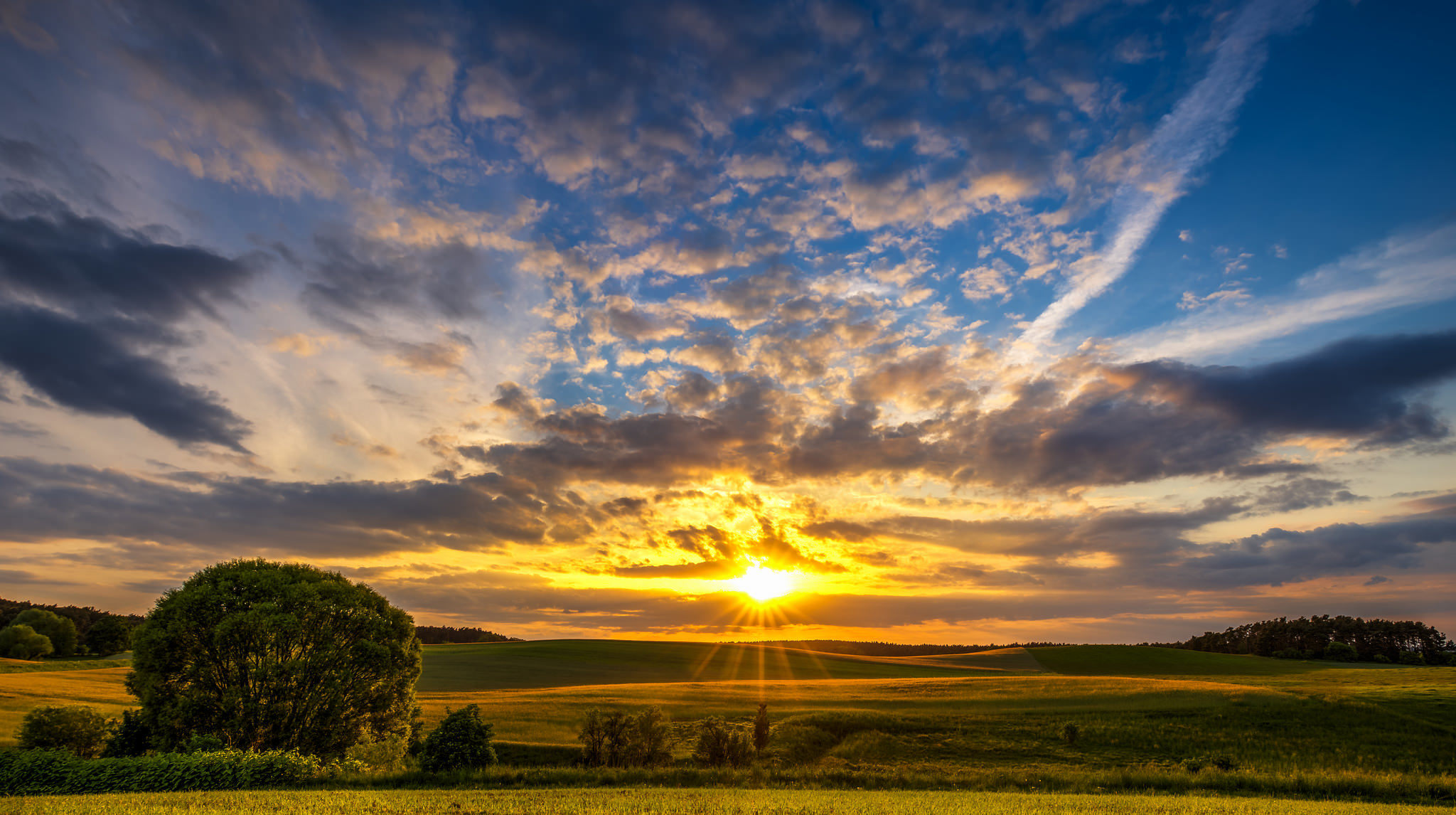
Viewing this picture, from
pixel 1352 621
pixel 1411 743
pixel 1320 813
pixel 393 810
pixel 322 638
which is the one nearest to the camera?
pixel 393 810

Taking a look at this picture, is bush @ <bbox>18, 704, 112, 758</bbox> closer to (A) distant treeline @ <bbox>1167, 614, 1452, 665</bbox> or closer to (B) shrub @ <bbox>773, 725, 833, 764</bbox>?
(B) shrub @ <bbox>773, 725, 833, 764</bbox>

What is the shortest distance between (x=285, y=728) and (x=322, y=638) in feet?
13.4

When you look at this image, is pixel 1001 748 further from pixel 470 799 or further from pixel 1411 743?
pixel 470 799

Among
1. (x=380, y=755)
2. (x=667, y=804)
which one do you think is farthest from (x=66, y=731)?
(x=667, y=804)

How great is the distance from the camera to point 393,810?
16984 millimetres

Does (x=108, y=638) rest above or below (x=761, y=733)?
below

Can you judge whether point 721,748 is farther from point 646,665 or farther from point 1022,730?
point 646,665

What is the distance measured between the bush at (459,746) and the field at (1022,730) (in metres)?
2.56

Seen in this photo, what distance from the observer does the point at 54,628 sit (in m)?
119

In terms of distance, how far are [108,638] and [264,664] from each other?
133083 mm

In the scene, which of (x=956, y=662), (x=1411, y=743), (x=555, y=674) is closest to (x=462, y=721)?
(x=1411, y=743)

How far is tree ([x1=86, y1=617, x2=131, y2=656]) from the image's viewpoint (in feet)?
400

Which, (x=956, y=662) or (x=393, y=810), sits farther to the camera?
(x=956, y=662)

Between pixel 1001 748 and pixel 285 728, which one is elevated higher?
pixel 285 728
